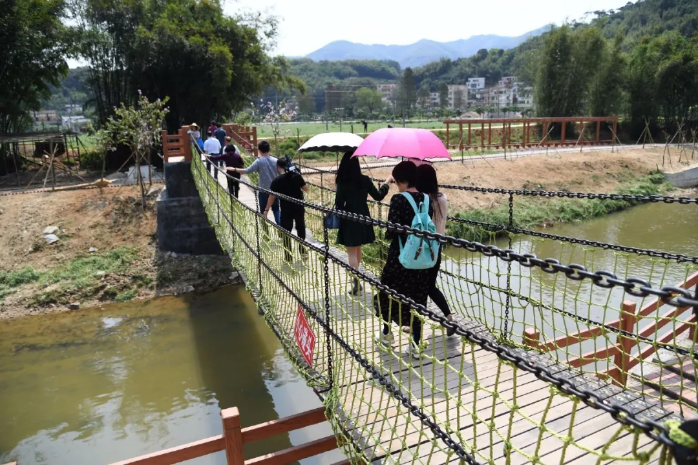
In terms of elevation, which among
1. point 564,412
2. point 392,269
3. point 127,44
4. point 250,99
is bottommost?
point 564,412

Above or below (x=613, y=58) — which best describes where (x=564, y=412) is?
below

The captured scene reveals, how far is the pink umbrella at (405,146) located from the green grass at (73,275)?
730 cm

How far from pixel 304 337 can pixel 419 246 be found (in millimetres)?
953

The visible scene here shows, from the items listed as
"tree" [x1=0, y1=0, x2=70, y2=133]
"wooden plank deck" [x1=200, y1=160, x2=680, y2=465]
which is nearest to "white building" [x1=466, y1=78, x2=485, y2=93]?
"tree" [x1=0, y1=0, x2=70, y2=133]

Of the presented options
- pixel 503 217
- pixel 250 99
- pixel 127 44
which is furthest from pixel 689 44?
pixel 127 44

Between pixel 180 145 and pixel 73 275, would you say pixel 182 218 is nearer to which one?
pixel 180 145

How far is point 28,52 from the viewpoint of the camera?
14.6 meters

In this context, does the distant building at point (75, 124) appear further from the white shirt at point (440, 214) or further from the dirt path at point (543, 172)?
the white shirt at point (440, 214)

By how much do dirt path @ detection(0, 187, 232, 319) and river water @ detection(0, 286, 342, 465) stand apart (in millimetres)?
562

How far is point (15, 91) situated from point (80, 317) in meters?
11.0

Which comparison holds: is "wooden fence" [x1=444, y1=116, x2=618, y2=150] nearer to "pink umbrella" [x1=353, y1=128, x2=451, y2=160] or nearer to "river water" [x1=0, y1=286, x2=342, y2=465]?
"river water" [x1=0, y1=286, x2=342, y2=465]

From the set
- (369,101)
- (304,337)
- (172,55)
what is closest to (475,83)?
(369,101)

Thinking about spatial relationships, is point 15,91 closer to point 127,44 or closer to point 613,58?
point 127,44

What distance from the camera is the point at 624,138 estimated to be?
1108 inches
